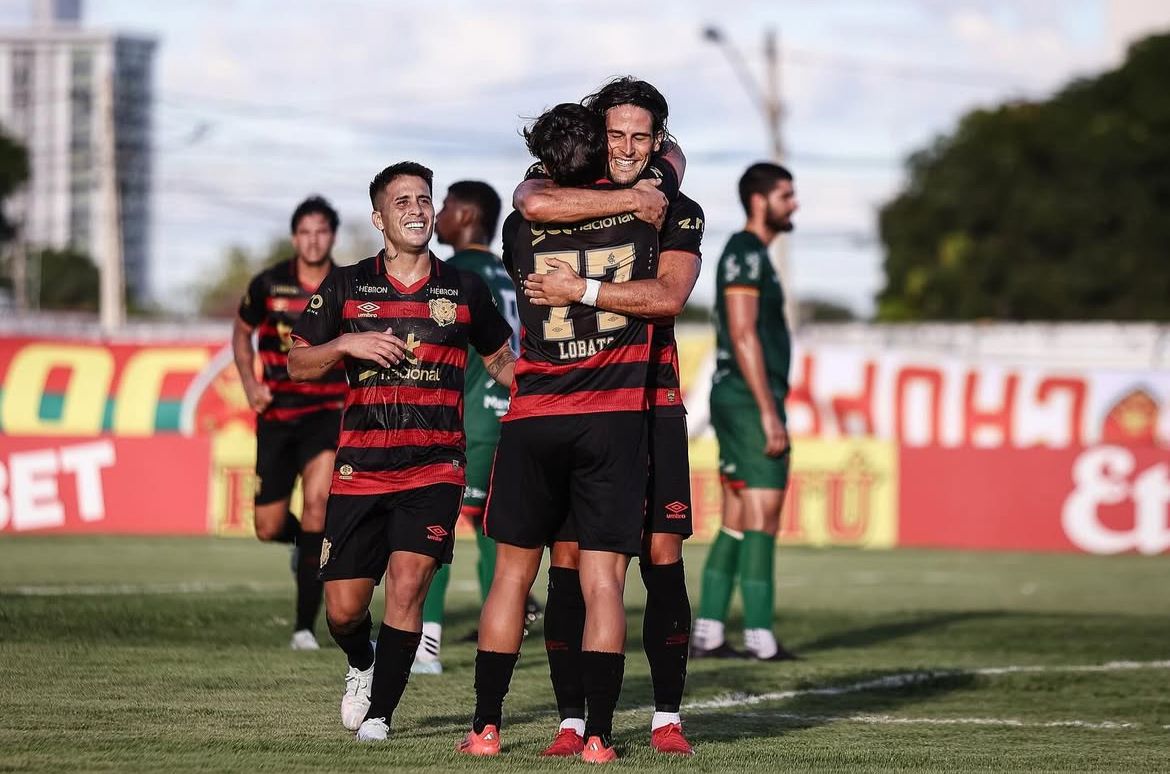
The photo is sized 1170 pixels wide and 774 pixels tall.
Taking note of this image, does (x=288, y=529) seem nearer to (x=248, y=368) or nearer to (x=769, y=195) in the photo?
(x=248, y=368)

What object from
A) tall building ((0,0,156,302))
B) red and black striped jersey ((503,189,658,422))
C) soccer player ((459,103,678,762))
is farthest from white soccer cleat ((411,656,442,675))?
tall building ((0,0,156,302))

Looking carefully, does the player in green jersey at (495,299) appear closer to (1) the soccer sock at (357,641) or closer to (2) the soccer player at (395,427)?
(1) the soccer sock at (357,641)

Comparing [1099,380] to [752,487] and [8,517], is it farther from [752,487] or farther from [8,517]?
[752,487]

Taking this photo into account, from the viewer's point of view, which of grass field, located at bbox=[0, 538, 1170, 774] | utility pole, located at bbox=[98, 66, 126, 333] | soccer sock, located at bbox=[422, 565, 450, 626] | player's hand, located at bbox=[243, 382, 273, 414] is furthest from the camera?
utility pole, located at bbox=[98, 66, 126, 333]

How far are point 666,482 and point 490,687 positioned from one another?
89 cm

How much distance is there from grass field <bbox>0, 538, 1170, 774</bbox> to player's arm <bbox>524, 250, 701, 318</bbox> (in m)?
1.45

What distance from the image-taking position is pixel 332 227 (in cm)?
956

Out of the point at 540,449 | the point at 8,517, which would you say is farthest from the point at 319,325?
the point at 8,517

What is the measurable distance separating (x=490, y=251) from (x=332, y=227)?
3.13 ft

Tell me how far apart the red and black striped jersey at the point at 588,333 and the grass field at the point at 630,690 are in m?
1.16

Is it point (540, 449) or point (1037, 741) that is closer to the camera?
point (540, 449)

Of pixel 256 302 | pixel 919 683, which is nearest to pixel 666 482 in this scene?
pixel 919 683

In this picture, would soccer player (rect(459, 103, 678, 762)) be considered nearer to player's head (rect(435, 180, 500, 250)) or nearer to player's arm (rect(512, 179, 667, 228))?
player's arm (rect(512, 179, 667, 228))

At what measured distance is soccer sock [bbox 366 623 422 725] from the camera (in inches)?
240
